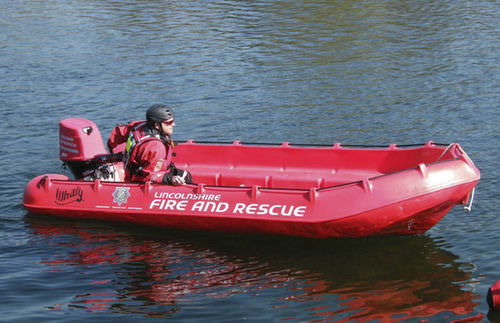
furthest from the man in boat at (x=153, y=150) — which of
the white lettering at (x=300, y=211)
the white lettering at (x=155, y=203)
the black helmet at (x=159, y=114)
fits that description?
the white lettering at (x=300, y=211)

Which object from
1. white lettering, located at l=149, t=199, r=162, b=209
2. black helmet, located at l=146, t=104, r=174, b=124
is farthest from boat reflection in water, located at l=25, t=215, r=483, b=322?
black helmet, located at l=146, t=104, r=174, b=124

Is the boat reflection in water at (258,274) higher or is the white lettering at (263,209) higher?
the white lettering at (263,209)

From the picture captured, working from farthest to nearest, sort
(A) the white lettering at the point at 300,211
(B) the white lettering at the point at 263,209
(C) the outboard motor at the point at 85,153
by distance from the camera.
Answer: (C) the outboard motor at the point at 85,153, (B) the white lettering at the point at 263,209, (A) the white lettering at the point at 300,211

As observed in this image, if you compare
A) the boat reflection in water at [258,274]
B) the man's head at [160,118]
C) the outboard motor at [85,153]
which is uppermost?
the man's head at [160,118]

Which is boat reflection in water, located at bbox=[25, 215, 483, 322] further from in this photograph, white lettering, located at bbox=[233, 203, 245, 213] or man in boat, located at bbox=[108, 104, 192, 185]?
man in boat, located at bbox=[108, 104, 192, 185]

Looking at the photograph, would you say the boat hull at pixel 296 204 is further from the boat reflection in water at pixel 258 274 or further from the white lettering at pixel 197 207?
the boat reflection in water at pixel 258 274

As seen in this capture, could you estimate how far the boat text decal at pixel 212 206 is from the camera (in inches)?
342

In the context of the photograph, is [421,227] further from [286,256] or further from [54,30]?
[54,30]

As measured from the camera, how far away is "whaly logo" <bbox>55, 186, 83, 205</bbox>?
974 cm

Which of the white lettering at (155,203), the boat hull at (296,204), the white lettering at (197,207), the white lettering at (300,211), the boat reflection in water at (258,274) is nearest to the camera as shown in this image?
the boat reflection in water at (258,274)

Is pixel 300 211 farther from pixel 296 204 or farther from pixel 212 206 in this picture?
pixel 212 206

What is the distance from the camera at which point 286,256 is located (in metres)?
9.02

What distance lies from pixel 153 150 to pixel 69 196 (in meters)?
1.48

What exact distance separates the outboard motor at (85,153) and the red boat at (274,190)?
1cm
